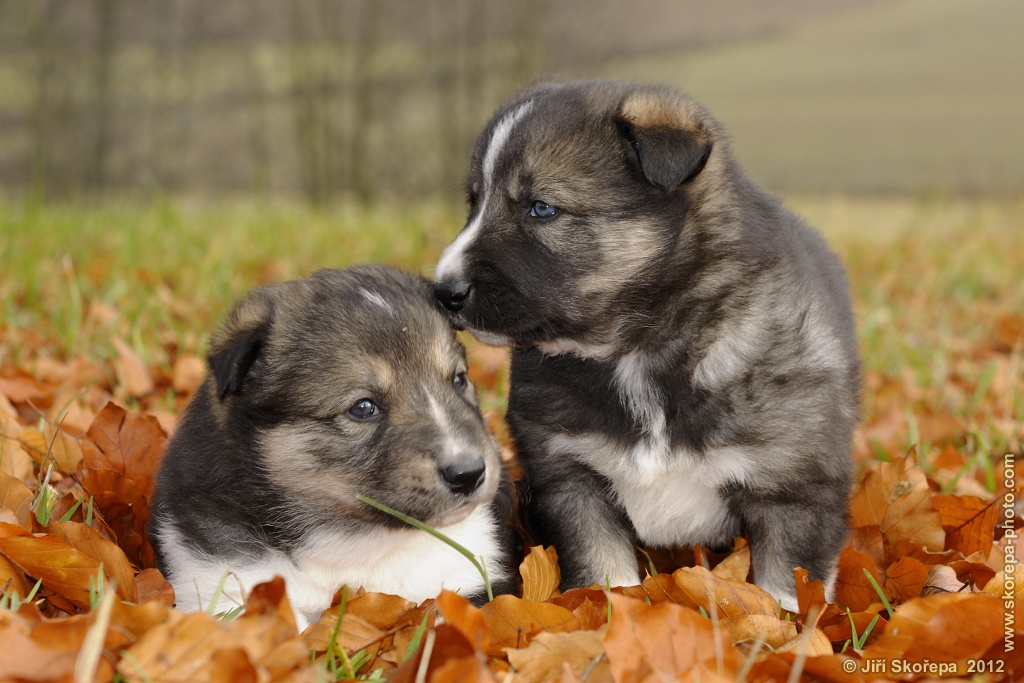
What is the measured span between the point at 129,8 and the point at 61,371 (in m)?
16.6

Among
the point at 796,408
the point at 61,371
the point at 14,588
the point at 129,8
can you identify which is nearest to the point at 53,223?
the point at 61,371

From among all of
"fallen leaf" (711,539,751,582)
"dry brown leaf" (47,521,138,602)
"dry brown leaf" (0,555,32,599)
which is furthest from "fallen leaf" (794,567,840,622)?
"dry brown leaf" (0,555,32,599)

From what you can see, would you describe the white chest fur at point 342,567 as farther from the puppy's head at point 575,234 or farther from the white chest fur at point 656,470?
the puppy's head at point 575,234

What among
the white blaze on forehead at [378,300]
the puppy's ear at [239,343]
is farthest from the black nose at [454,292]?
the puppy's ear at [239,343]

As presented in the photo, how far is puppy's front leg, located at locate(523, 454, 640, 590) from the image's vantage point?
10.5 ft

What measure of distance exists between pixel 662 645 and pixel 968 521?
167cm

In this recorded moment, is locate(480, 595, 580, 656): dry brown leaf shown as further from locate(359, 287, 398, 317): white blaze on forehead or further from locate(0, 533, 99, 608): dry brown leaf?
locate(0, 533, 99, 608): dry brown leaf

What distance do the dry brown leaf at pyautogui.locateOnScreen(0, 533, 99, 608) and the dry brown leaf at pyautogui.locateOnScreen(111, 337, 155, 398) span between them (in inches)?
81.4

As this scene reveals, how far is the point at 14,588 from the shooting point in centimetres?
253

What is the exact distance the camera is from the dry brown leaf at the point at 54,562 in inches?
102

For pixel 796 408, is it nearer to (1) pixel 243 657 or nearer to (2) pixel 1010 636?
(2) pixel 1010 636

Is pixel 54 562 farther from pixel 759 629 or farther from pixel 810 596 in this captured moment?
pixel 810 596

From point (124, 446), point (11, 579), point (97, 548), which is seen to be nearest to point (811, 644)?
point (97, 548)

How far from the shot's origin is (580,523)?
10.6 feet
